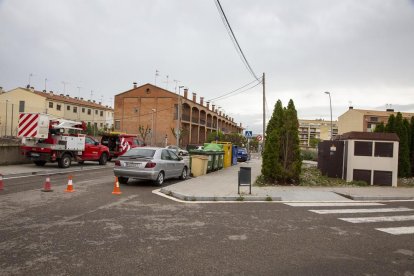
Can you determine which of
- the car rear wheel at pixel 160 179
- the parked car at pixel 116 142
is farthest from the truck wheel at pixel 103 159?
the car rear wheel at pixel 160 179

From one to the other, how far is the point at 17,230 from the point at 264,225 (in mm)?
4797

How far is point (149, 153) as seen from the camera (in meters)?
13.3

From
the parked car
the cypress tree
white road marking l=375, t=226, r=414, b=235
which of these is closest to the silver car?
white road marking l=375, t=226, r=414, b=235

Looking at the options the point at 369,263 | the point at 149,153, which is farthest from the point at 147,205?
the point at 369,263

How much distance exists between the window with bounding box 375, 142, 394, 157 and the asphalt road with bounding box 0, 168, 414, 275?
8.51 meters

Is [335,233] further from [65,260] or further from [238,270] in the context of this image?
[65,260]

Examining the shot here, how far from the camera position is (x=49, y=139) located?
18.4 m

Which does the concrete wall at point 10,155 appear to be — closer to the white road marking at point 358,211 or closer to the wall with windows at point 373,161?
the white road marking at point 358,211

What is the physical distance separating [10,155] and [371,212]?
58.0ft

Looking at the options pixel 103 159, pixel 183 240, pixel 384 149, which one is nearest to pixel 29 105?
pixel 103 159

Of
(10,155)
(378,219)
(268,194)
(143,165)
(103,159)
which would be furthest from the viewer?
(103,159)

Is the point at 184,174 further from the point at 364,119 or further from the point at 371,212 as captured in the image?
the point at 364,119

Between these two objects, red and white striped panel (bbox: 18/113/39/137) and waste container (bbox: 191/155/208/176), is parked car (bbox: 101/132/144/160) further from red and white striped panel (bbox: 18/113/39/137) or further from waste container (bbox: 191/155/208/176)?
waste container (bbox: 191/155/208/176)

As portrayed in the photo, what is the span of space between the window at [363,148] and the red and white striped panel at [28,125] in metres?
15.8
